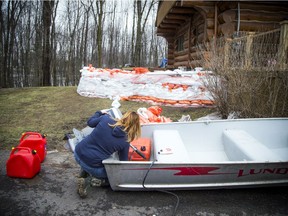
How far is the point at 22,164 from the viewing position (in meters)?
3.77

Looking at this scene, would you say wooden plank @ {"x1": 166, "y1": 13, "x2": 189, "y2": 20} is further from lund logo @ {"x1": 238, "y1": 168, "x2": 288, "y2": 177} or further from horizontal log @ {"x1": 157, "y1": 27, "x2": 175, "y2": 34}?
lund logo @ {"x1": 238, "y1": 168, "x2": 288, "y2": 177}

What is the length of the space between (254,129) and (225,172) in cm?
204

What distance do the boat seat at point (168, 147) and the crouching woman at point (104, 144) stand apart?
18.0 inches

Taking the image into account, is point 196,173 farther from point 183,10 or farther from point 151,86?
point 183,10

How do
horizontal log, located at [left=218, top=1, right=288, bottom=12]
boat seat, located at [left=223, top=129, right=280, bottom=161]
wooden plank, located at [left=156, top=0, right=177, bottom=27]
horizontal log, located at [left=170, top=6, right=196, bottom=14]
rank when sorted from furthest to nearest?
horizontal log, located at [left=170, top=6, right=196, bottom=14], wooden plank, located at [left=156, top=0, right=177, bottom=27], horizontal log, located at [left=218, top=1, right=288, bottom=12], boat seat, located at [left=223, top=129, right=280, bottom=161]

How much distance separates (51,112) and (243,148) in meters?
6.12

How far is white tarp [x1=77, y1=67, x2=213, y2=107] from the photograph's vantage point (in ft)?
28.1

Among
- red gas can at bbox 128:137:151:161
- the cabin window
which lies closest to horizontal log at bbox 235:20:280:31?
the cabin window

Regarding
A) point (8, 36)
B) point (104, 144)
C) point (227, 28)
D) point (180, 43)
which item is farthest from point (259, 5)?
point (8, 36)

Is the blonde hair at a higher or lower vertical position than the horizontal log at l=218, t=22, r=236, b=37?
lower

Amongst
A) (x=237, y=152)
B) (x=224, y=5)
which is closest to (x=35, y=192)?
(x=237, y=152)

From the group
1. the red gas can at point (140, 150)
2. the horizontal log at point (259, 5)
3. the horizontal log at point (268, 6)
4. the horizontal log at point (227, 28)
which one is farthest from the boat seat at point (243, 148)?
the horizontal log at point (268, 6)

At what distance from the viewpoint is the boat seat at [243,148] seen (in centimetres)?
361

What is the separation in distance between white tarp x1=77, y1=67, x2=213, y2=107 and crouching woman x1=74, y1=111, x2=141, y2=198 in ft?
15.8
